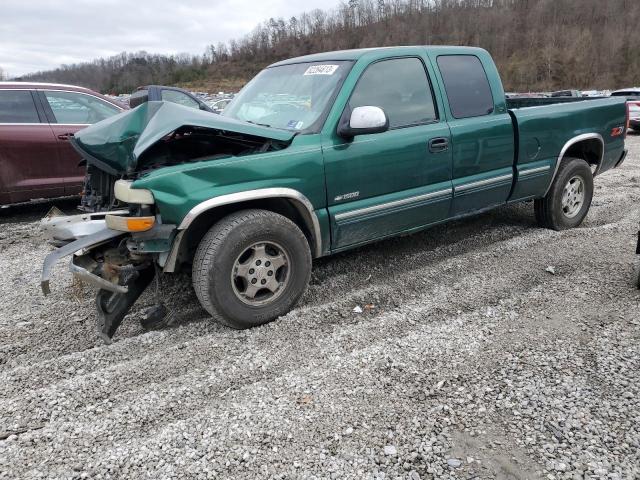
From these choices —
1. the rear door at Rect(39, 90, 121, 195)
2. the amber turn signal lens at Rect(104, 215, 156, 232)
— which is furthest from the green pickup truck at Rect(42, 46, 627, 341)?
the rear door at Rect(39, 90, 121, 195)

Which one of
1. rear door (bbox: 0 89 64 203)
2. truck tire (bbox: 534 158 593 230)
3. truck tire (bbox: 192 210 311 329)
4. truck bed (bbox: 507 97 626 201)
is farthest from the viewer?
rear door (bbox: 0 89 64 203)

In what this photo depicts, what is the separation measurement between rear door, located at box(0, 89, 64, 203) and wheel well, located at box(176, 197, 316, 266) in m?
4.06

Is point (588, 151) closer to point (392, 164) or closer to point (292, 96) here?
point (392, 164)

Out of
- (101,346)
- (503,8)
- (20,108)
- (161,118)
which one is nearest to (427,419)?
(101,346)

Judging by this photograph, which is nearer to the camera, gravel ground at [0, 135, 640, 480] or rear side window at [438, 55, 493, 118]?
gravel ground at [0, 135, 640, 480]

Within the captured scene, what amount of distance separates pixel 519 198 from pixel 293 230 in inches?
105

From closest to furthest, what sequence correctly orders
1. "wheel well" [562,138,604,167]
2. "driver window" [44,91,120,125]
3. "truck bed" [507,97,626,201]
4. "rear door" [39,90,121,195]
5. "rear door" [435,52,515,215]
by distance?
"rear door" [435,52,515,215] → "truck bed" [507,97,626,201] → "wheel well" [562,138,604,167] → "rear door" [39,90,121,195] → "driver window" [44,91,120,125]

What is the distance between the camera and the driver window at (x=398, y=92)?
3811mm

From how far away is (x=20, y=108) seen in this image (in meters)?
6.32

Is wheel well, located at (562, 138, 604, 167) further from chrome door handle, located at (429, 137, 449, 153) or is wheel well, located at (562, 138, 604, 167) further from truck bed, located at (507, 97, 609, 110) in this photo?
chrome door handle, located at (429, 137, 449, 153)

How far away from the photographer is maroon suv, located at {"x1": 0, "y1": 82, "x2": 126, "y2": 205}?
6.18 metres

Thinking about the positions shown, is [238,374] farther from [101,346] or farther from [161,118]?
[161,118]

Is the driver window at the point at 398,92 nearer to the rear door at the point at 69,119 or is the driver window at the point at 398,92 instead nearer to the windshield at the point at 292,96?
the windshield at the point at 292,96

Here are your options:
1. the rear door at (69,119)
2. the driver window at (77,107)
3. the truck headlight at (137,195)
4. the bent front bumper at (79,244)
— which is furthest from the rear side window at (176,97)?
the truck headlight at (137,195)
